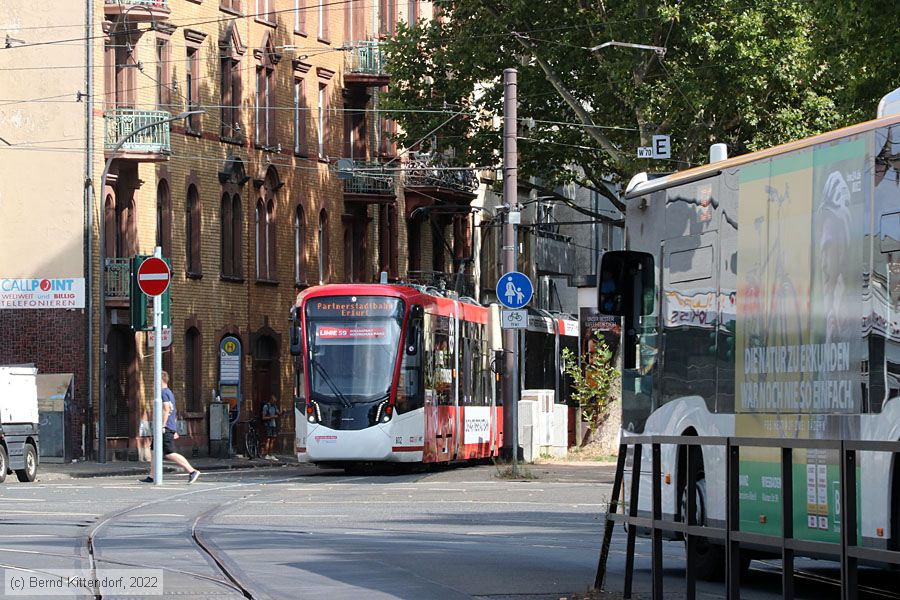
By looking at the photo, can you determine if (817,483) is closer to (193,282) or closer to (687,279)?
(687,279)

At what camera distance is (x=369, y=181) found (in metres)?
60.0

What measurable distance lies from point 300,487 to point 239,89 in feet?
81.3

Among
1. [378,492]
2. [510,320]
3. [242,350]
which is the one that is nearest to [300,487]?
[378,492]

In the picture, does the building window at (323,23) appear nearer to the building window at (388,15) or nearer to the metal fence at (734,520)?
the building window at (388,15)

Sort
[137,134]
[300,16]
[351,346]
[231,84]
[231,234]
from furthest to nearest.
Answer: [300,16]
[231,234]
[231,84]
[137,134]
[351,346]

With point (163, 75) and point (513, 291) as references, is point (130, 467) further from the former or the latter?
point (513, 291)

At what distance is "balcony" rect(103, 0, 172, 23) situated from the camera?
46.7m

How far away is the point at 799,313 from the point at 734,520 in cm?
233

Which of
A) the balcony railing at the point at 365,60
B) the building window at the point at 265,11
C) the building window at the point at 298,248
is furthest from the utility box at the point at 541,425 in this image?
the balcony railing at the point at 365,60

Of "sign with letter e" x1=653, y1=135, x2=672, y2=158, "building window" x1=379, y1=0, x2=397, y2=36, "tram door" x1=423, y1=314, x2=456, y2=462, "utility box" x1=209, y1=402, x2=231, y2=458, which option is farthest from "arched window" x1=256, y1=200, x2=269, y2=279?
"tram door" x1=423, y1=314, x2=456, y2=462

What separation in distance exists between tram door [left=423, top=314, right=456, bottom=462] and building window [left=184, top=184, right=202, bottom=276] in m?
Result: 14.9

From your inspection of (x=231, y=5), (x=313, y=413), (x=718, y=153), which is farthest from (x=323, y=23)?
(x=718, y=153)

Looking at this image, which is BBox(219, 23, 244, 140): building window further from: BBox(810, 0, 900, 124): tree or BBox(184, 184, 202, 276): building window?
BBox(810, 0, 900, 124): tree

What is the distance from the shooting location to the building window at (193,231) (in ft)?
168
